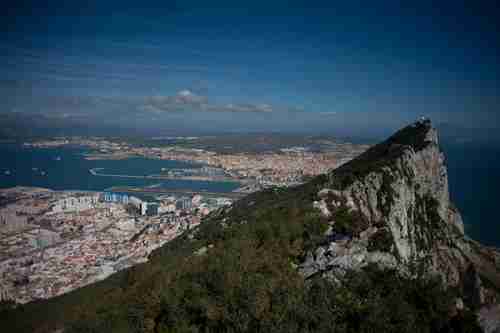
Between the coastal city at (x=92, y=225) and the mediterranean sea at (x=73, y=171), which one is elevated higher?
the mediterranean sea at (x=73, y=171)

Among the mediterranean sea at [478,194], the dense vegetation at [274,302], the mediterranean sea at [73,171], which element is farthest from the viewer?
the mediterranean sea at [73,171]

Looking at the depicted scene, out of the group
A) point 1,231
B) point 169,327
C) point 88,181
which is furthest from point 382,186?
point 88,181

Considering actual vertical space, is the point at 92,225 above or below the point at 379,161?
below

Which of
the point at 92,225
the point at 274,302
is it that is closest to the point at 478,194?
the point at 92,225

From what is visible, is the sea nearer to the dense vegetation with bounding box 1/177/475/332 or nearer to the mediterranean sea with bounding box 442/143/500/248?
the mediterranean sea with bounding box 442/143/500/248

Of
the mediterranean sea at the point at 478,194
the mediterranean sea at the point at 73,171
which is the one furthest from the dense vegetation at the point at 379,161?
the mediterranean sea at the point at 73,171

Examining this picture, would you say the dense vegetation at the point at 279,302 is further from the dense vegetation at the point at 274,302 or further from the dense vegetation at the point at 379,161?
the dense vegetation at the point at 379,161

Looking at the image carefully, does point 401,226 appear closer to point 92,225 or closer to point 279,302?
point 279,302
